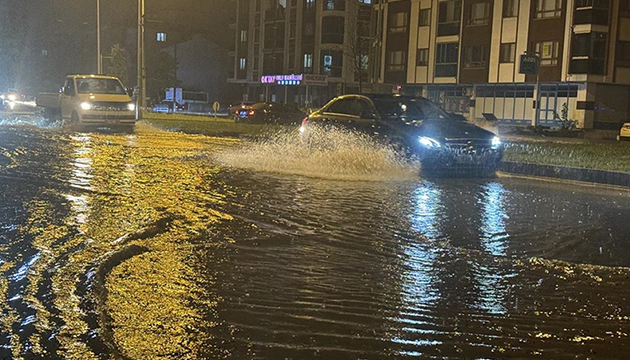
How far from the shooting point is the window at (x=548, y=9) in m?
50.5

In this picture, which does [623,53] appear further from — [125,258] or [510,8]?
[125,258]

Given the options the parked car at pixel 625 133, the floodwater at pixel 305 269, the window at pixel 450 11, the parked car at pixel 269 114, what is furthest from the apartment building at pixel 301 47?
the floodwater at pixel 305 269

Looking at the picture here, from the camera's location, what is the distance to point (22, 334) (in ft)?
15.7

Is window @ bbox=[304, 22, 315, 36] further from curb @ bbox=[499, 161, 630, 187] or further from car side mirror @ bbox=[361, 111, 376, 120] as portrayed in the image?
car side mirror @ bbox=[361, 111, 376, 120]

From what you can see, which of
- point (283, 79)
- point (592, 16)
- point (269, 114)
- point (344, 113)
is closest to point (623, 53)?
point (592, 16)

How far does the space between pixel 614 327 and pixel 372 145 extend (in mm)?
10106

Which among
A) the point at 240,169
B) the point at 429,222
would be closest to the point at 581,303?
the point at 429,222

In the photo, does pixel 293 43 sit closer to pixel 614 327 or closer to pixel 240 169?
pixel 240 169

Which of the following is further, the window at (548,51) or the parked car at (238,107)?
the window at (548,51)

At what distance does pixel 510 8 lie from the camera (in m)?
53.9

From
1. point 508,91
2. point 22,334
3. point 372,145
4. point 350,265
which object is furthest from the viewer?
point 508,91

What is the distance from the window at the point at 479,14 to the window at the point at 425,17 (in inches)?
178

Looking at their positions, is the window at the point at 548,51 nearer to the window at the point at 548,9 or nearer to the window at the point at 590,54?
the window at the point at 590,54

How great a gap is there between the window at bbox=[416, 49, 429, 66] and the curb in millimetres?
45008
